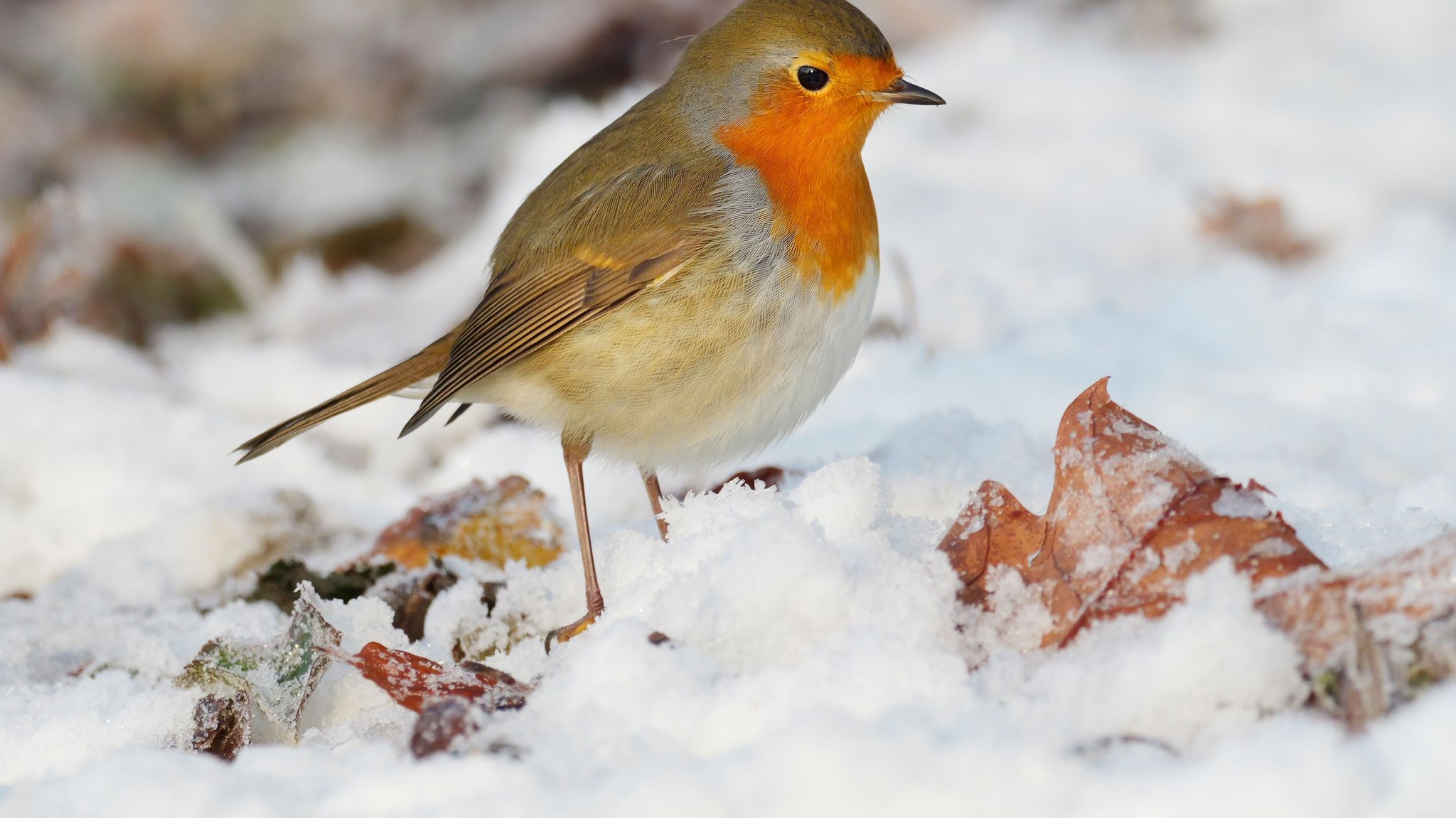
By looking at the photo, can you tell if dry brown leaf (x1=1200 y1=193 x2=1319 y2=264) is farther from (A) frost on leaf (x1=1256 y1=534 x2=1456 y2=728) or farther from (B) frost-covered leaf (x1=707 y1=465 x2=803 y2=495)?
(A) frost on leaf (x1=1256 y1=534 x2=1456 y2=728)

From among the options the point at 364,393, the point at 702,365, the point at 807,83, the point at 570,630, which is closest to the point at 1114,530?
the point at 570,630

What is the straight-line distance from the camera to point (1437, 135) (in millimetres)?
5078

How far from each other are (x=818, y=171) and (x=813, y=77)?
0.87 feet

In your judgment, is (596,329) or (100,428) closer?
(596,329)

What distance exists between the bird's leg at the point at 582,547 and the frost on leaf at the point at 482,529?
0.11 m

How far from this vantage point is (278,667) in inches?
78.3

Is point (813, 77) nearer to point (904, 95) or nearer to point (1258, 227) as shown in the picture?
point (904, 95)

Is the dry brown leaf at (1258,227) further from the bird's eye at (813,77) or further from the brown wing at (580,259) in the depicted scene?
the brown wing at (580,259)

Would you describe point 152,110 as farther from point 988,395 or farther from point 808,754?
point 808,754

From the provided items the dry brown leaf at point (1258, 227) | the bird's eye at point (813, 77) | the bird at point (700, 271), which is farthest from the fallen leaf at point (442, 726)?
the dry brown leaf at point (1258, 227)

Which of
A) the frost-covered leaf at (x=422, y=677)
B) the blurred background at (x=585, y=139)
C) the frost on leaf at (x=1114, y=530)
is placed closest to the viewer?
the frost on leaf at (x=1114, y=530)


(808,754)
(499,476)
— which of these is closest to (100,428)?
(499,476)

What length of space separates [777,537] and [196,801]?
729mm

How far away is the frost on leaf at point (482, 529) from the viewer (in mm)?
2895
